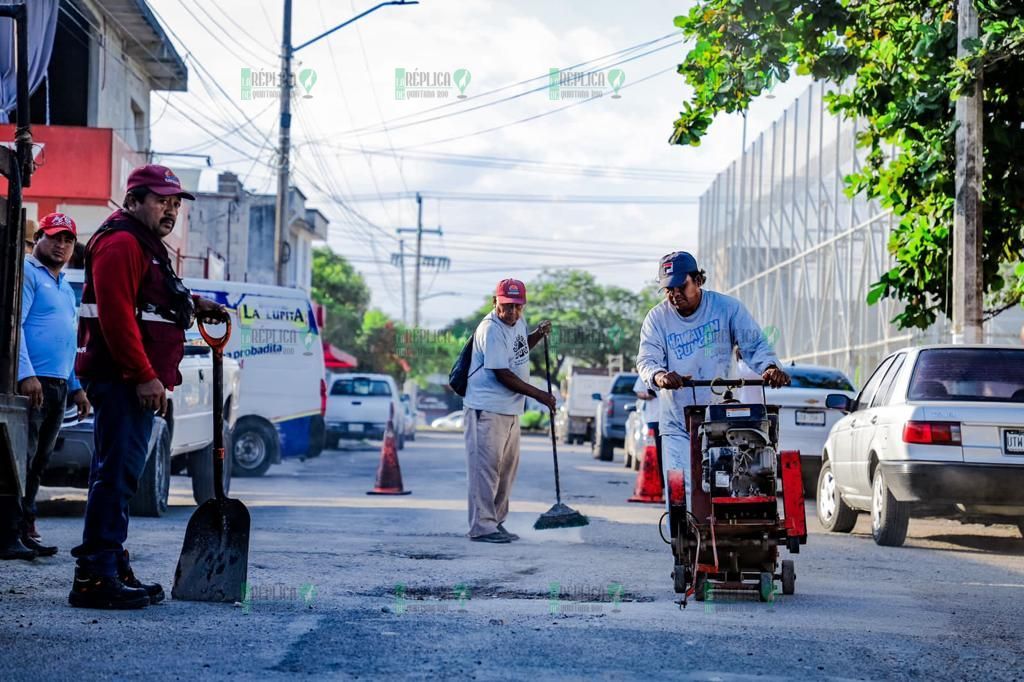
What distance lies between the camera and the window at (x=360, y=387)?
3100cm

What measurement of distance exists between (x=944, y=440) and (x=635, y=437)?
13356 mm

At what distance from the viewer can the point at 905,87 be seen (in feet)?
50.9

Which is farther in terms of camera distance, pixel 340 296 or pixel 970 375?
pixel 340 296

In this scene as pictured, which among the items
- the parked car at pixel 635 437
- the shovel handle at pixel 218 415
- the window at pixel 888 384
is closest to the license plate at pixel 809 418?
the window at pixel 888 384

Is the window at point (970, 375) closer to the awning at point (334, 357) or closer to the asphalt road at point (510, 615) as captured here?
the asphalt road at point (510, 615)

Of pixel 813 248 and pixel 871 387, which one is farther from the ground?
pixel 813 248

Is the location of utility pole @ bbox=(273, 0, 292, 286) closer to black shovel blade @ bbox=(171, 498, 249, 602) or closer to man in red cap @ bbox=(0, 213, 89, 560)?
man in red cap @ bbox=(0, 213, 89, 560)

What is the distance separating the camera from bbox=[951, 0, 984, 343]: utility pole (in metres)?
14.7

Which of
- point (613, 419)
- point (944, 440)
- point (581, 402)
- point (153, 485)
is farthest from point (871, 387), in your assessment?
point (581, 402)

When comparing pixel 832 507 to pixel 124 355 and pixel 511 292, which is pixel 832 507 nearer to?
pixel 511 292

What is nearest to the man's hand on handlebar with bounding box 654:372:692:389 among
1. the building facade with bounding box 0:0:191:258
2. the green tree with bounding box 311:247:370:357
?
the building facade with bounding box 0:0:191:258

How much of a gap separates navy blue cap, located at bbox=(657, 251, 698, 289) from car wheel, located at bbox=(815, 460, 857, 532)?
4992mm

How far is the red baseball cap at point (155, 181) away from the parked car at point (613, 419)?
21827mm

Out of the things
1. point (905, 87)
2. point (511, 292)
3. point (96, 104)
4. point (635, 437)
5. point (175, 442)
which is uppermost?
point (96, 104)
